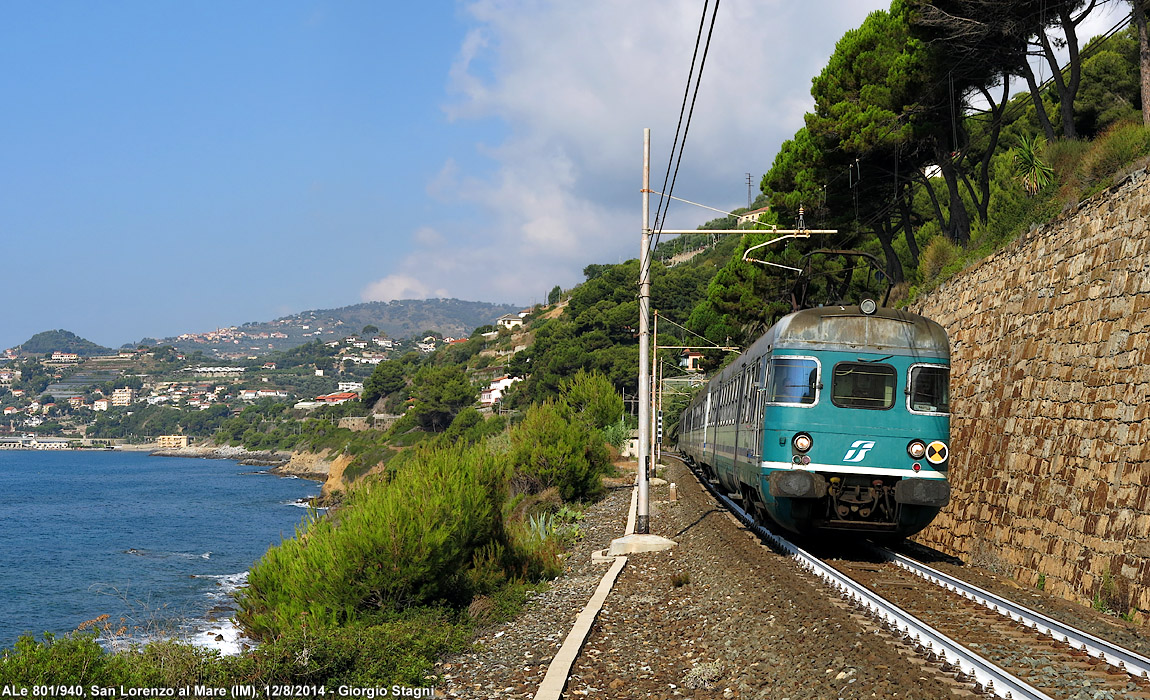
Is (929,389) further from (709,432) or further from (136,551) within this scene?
(136,551)

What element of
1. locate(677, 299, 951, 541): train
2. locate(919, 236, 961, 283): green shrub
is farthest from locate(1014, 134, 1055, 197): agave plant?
locate(677, 299, 951, 541): train

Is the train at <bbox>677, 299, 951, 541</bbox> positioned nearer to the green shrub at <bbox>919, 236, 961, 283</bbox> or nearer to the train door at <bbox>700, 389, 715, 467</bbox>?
the train door at <bbox>700, 389, 715, 467</bbox>

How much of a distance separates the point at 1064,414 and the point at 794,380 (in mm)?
3496

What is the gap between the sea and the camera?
2644 cm

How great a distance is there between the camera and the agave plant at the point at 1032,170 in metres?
15.8

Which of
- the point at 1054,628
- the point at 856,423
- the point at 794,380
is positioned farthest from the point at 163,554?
the point at 1054,628

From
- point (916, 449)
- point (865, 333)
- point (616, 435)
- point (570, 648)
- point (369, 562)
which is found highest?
point (865, 333)

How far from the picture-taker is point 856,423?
11.6 meters

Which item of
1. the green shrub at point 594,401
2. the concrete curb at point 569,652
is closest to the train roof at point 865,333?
the concrete curb at point 569,652

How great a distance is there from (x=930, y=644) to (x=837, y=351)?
220 inches

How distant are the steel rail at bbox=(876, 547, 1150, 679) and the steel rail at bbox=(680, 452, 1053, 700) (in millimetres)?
905

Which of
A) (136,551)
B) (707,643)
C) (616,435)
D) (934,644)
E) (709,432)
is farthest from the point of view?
(136,551)

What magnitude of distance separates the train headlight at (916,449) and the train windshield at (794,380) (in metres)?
1.39

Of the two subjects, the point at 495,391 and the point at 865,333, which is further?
the point at 495,391
